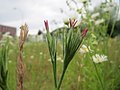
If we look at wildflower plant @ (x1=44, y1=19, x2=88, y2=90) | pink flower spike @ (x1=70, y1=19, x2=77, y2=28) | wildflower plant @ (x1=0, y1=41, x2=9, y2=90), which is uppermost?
pink flower spike @ (x1=70, y1=19, x2=77, y2=28)

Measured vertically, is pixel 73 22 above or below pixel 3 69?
above

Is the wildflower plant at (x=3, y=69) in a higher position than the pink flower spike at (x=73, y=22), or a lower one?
lower

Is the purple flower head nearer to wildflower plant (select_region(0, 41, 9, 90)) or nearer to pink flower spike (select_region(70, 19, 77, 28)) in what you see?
pink flower spike (select_region(70, 19, 77, 28))

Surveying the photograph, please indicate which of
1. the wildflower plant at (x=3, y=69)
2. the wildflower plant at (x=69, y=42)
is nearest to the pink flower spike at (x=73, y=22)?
the wildflower plant at (x=69, y=42)

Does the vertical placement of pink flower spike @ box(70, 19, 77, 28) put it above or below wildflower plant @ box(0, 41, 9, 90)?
above

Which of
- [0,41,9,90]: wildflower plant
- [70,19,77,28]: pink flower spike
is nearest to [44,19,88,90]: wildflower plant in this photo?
[70,19,77,28]: pink flower spike

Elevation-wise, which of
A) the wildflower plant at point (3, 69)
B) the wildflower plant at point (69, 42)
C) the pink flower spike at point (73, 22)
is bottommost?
the wildflower plant at point (3, 69)

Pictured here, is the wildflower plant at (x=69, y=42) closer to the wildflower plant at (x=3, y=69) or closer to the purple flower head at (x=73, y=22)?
the purple flower head at (x=73, y=22)

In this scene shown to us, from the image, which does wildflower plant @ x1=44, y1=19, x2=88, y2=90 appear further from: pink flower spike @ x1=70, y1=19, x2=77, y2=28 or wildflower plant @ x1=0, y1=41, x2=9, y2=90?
wildflower plant @ x1=0, y1=41, x2=9, y2=90

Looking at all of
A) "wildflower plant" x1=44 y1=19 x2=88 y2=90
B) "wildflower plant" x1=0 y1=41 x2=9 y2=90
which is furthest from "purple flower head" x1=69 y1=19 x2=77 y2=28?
"wildflower plant" x1=0 y1=41 x2=9 y2=90

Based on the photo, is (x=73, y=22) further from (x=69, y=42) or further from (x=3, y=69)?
(x=3, y=69)

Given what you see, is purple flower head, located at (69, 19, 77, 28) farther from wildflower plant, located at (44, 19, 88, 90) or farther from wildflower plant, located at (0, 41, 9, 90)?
wildflower plant, located at (0, 41, 9, 90)

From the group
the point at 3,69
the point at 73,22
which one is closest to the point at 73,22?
the point at 73,22
